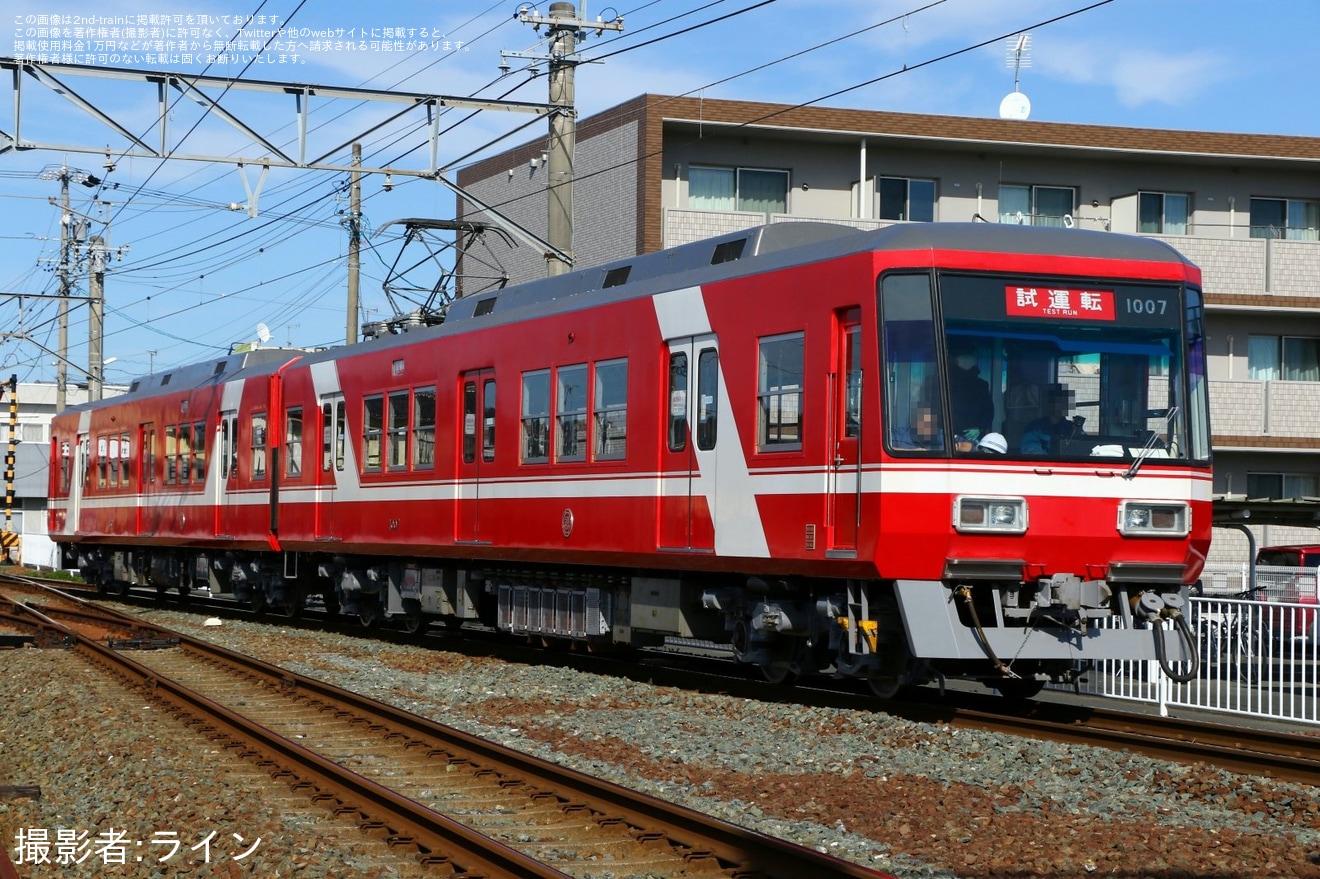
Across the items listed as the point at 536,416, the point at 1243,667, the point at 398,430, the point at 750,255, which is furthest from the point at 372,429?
the point at 1243,667

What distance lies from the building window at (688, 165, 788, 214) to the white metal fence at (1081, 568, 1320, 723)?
15.4m

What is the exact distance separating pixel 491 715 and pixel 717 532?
2.29 meters

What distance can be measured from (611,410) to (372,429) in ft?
19.1

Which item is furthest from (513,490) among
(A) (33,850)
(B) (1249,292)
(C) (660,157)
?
(B) (1249,292)

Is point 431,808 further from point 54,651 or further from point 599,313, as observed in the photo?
point 54,651

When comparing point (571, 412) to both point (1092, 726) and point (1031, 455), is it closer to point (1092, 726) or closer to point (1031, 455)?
point (1031, 455)

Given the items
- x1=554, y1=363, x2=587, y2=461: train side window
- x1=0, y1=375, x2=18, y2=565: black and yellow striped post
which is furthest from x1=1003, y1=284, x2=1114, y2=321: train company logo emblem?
x1=0, y1=375, x2=18, y2=565: black and yellow striped post

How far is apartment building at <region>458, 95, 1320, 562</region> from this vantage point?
96.8 feet

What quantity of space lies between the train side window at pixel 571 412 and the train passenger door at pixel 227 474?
955cm

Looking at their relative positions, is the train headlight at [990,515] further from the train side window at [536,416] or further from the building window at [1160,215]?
the building window at [1160,215]

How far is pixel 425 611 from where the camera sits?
19.0m

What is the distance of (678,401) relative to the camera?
13625mm

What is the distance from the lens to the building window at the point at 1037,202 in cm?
3148

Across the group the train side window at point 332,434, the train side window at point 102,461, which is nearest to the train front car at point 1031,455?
the train side window at point 332,434
